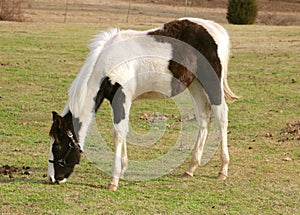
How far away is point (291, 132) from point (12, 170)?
16.0 ft

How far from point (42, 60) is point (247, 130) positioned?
26.2 ft

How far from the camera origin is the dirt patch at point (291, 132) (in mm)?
10426

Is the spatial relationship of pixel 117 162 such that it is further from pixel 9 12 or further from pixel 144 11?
pixel 144 11

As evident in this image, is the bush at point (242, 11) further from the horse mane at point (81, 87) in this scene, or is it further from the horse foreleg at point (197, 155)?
the horse mane at point (81, 87)

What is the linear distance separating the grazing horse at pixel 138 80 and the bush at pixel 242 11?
21952mm

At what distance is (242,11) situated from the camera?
98.2 ft

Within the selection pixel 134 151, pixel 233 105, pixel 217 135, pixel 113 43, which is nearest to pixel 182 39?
pixel 113 43

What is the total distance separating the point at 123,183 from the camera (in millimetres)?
7723

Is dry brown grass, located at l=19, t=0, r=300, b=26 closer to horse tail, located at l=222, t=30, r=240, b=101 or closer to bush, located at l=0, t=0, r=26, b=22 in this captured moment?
bush, located at l=0, t=0, r=26, b=22

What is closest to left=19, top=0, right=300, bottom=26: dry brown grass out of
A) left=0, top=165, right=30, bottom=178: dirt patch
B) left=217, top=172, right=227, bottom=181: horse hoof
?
left=0, top=165, right=30, bottom=178: dirt patch

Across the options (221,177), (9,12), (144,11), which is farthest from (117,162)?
(144,11)

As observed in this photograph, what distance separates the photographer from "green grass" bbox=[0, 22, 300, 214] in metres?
7.02

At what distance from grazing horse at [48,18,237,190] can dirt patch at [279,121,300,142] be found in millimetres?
2434

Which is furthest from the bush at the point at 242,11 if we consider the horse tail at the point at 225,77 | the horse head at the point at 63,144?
the horse head at the point at 63,144
